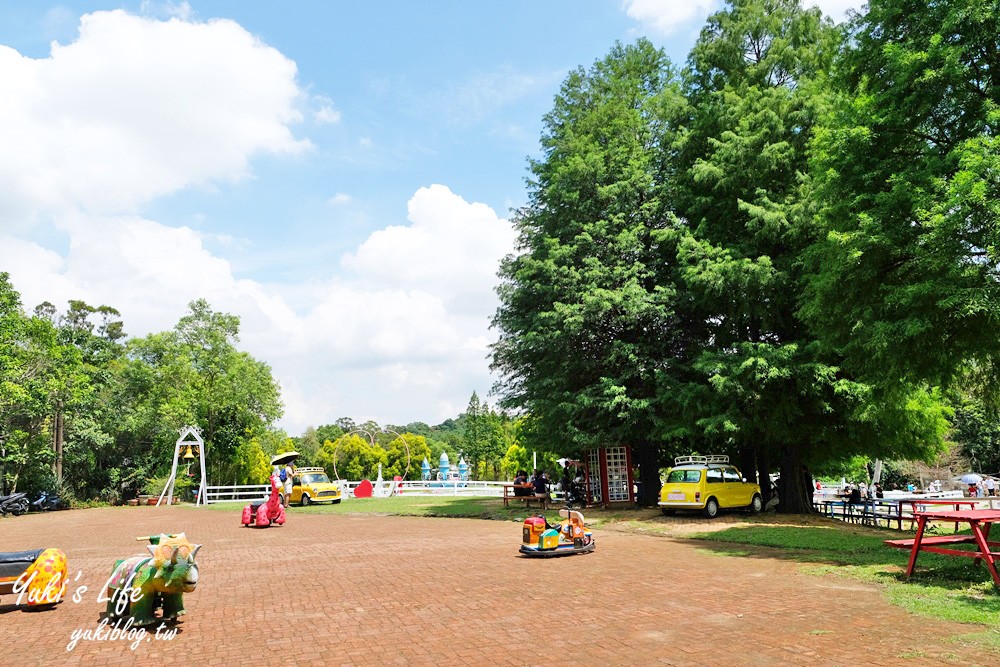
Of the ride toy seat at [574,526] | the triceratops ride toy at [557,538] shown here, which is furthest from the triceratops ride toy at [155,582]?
the ride toy seat at [574,526]

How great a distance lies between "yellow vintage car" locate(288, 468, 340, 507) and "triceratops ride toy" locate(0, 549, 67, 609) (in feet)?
86.4

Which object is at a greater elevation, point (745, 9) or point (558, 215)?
point (745, 9)

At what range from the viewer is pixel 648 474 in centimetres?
2625

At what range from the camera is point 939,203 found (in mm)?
11617

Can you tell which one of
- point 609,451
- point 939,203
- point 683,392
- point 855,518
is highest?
point 939,203

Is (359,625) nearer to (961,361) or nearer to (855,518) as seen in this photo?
(961,361)

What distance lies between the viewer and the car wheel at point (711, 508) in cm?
2092

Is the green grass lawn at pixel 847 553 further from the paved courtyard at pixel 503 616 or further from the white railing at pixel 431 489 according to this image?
the white railing at pixel 431 489

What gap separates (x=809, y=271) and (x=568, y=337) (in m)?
8.13

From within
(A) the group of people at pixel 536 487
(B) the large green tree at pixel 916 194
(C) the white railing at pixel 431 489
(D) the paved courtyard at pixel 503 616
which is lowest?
(C) the white railing at pixel 431 489

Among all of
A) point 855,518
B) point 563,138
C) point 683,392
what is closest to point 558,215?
point 563,138

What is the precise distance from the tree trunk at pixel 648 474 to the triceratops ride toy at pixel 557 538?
494 inches

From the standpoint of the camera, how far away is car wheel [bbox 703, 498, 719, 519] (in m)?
20.9

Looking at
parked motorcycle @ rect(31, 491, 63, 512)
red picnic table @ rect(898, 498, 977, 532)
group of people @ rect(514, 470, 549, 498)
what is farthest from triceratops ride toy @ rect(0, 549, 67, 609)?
parked motorcycle @ rect(31, 491, 63, 512)
